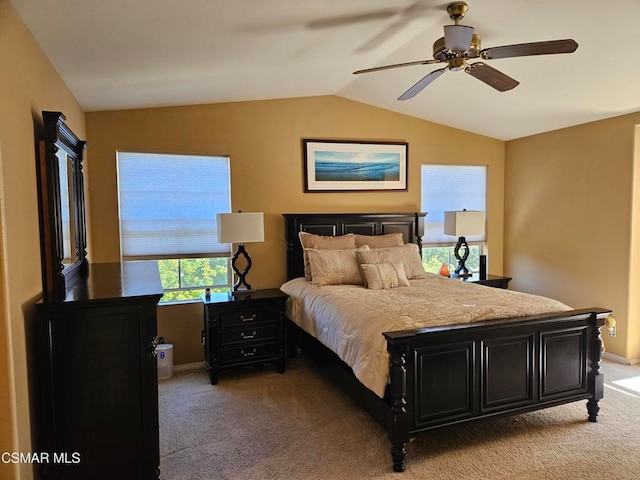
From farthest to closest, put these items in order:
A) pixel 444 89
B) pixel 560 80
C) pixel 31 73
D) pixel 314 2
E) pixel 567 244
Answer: pixel 567 244, pixel 444 89, pixel 560 80, pixel 314 2, pixel 31 73

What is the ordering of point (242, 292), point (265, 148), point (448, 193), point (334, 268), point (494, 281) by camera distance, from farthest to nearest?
point (448, 193) → point (494, 281) → point (265, 148) → point (242, 292) → point (334, 268)

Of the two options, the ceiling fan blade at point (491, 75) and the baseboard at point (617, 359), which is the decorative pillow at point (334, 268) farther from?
the baseboard at point (617, 359)

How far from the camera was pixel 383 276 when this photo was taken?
3.78m

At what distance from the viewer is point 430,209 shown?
202 inches

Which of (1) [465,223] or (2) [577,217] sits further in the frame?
(1) [465,223]

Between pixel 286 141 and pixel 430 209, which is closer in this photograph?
pixel 286 141

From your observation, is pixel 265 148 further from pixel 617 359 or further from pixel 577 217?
pixel 617 359

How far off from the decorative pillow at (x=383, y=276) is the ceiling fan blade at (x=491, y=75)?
1.78 meters

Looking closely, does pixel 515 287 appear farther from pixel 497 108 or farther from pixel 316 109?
pixel 316 109

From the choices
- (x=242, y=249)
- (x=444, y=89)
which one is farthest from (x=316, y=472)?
(x=444, y=89)

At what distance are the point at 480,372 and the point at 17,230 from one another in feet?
8.74

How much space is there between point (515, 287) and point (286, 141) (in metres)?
3.43

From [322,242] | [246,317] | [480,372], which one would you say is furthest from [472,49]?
[246,317]

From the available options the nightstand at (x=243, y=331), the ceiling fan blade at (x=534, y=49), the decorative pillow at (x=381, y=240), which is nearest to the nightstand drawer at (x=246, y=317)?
the nightstand at (x=243, y=331)
